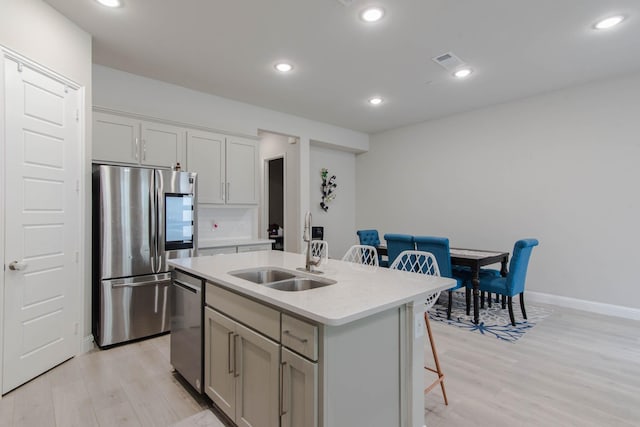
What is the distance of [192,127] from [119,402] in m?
2.88

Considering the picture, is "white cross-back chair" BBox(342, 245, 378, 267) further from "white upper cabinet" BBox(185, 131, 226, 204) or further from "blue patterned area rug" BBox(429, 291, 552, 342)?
"white upper cabinet" BBox(185, 131, 226, 204)

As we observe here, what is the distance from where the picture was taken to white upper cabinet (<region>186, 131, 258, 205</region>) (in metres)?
3.89

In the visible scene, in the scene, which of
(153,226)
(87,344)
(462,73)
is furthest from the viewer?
(462,73)

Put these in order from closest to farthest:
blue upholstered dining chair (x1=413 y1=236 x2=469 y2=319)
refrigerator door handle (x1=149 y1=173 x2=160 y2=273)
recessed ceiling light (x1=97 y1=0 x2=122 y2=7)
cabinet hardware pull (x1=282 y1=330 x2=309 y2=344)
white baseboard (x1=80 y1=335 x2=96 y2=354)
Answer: cabinet hardware pull (x1=282 y1=330 x2=309 y2=344) < recessed ceiling light (x1=97 y1=0 x2=122 y2=7) < white baseboard (x1=80 y1=335 x2=96 y2=354) < refrigerator door handle (x1=149 y1=173 x2=160 y2=273) < blue upholstered dining chair (x1=413 y1=236 x2=469 y2=319)

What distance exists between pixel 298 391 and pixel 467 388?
5.07ft

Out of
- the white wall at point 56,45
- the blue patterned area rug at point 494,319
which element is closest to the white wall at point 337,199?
the blue patterned area rug at point 494,319

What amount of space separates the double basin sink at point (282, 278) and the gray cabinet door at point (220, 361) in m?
0.30

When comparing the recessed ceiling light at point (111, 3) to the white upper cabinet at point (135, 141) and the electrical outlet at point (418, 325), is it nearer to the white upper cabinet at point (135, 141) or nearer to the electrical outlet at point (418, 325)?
the white upper cabinet at point (135, 141)


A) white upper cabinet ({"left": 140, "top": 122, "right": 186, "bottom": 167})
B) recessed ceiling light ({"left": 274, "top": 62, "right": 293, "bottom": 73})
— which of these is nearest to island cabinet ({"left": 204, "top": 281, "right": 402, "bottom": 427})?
white upper cabinet ({"left": 140, "top": 122, "right": 186, "bottom": 167})

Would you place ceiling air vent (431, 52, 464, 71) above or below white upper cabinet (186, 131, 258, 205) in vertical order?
above

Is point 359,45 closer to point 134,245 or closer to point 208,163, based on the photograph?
point 208,163

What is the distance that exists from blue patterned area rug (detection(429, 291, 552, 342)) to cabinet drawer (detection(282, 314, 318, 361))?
2.67m

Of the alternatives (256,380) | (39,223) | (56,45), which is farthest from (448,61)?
(39,223)

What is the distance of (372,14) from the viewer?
256 centimetres
